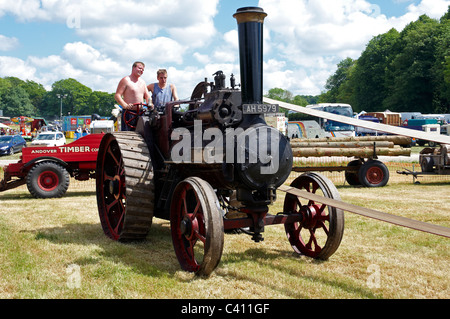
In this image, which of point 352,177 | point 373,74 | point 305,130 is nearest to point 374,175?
point 352,177

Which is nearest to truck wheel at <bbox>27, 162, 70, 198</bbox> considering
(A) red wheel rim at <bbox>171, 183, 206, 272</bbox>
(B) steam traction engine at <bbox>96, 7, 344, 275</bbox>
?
(B) steam traction engine at <bbox>96, 7, 344, 275</bbox>

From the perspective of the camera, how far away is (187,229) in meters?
4.34

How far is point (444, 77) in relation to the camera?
4472cm

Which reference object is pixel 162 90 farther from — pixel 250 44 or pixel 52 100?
pixel 52 100

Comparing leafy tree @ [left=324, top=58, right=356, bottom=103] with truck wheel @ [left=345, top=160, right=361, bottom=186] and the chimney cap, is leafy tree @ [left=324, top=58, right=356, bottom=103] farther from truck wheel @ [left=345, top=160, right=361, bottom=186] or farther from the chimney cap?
the chimney cap

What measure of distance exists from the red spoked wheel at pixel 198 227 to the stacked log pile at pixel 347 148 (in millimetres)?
8172

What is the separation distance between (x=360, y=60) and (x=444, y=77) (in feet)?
60.8

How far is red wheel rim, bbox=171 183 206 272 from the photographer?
4.23 meters

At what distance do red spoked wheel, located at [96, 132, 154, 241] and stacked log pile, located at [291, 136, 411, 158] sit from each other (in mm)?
7194

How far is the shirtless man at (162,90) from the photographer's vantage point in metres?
6.67

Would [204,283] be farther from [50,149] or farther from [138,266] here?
[50,149]

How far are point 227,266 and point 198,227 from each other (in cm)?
64

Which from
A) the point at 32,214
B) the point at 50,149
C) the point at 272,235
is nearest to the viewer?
the point at 272,235

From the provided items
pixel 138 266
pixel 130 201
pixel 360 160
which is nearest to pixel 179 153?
pixel 130 201
